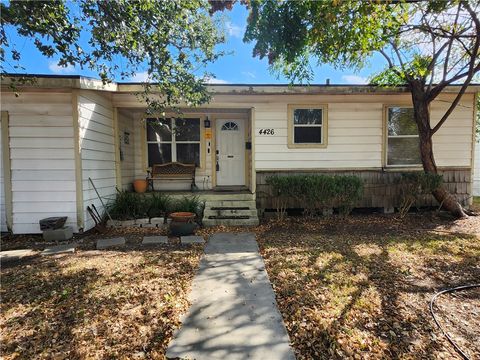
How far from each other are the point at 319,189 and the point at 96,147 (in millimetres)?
5070

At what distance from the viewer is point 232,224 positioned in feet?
21.6

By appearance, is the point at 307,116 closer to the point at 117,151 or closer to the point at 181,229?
the point at 181,229

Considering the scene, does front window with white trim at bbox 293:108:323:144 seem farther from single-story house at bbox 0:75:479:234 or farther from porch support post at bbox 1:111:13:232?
porch support post at bbox 1:111:13:232

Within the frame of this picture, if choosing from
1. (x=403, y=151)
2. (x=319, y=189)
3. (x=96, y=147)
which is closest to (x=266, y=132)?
(x=319, y=189)

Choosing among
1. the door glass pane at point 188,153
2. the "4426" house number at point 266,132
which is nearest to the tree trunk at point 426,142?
the "4426" house number at point 266,132

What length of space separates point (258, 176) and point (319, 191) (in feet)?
5.36

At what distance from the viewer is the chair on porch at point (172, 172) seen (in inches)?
329

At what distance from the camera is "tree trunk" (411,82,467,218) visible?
684 cm

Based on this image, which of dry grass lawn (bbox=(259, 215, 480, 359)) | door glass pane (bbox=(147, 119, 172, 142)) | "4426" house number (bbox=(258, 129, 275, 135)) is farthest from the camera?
door glass pane (bbox=(147, 119, 172, 142))

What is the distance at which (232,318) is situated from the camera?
9.14ft

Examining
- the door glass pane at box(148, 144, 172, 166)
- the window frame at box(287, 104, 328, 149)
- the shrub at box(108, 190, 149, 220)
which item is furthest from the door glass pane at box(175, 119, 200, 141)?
the window frame at box(287, 104, 328, 149)

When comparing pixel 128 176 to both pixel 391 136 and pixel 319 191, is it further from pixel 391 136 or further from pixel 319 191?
pixel 391 136

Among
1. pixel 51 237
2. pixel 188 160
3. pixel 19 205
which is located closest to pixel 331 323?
pixel 51 237

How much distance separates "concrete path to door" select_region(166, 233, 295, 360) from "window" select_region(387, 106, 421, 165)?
5.52 meters
